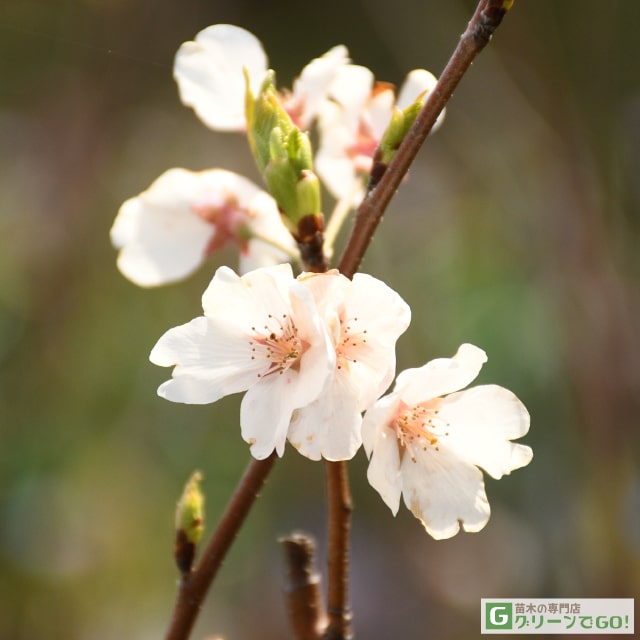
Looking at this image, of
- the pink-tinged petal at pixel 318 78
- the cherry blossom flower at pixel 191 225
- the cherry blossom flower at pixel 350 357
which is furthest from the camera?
the cherry blossom flower at pixel 191 225

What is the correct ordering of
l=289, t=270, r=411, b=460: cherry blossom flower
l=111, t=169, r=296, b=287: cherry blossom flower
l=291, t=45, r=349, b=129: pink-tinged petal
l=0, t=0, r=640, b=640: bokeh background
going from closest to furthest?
l=289, t=270, r=411, b=460: cherry blossom flower < l=291, t=45, r=349, b=129: pink-tinged petal < l=111, t=169, r=296, b=287: cherry blossom flower < l=0, t=0, r=640, b=640: bokeh background

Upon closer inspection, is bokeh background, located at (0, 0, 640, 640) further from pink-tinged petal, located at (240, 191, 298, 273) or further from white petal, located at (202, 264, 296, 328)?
white petal, located at (202, 264, 296, 328)

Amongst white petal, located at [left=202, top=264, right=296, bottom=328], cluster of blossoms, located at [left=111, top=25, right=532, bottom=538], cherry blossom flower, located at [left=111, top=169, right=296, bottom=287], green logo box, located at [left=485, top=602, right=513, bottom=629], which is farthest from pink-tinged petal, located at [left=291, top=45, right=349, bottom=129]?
green logo box, located at [left=485, top=602, right=513, bottom=629]

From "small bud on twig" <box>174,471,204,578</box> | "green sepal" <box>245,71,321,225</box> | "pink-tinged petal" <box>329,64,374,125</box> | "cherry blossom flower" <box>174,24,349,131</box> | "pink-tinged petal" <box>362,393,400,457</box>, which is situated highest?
"cherry blossom flower" <box>174,24,349,131</box>

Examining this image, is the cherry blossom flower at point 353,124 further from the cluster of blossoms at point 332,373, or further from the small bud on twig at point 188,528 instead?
the small bud on twig at point 188,528

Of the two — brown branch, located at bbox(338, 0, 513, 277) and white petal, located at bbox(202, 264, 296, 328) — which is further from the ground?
brown branch, located at bbox(338, 0, 513, 277)

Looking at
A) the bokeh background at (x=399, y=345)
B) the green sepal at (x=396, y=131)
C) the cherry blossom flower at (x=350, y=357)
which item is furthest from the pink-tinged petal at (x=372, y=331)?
the bokeh background at (x=399, y=345)

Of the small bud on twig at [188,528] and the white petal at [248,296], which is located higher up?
the white petal at [248,296]
